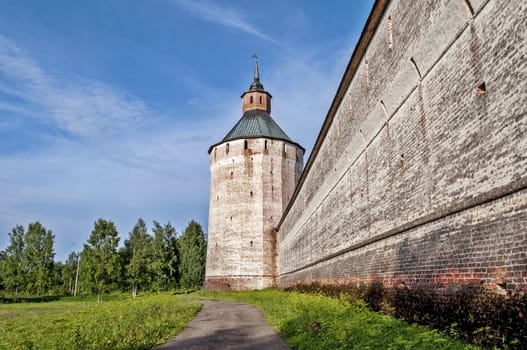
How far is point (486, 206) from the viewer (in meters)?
5.25

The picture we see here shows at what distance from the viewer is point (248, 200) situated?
32.4 metres

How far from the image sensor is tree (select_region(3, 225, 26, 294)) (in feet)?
124

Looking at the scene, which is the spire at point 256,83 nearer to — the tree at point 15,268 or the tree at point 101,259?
the tree at point 101,259

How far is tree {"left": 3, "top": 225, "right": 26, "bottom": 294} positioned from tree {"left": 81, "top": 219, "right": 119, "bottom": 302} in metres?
12.5

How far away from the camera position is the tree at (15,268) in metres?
37.8

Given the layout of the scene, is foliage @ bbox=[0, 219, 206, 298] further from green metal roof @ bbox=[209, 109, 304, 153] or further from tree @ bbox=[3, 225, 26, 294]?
green metal roof @ bbox=[209, 109, 304, 153]

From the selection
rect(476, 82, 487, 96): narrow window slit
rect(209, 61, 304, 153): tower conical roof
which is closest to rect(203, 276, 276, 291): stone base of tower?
rect(209, 61, 304, 153): tower conical roof

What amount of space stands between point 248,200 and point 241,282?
19.5ft

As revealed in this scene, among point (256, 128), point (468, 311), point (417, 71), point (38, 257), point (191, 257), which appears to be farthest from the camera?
point (191, 257)

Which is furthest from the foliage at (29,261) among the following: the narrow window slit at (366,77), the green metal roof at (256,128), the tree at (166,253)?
the narrow window slit at (366,77)

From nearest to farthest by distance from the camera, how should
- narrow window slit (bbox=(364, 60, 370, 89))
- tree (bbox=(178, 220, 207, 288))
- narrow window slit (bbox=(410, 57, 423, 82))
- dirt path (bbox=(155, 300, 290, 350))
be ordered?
dirt path (bbox=(155, 300, 290, 350)), narrow window slit (bbox=(410, 57, 423, 82)), narrow window slit (bbox=(364, 60, 370, 89)), tree (bbox=(178, 220, 207, 288))

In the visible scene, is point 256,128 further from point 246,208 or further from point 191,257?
point 191,257

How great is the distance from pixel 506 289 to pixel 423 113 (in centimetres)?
352

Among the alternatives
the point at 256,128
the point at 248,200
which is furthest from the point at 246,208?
the point at 256,128
